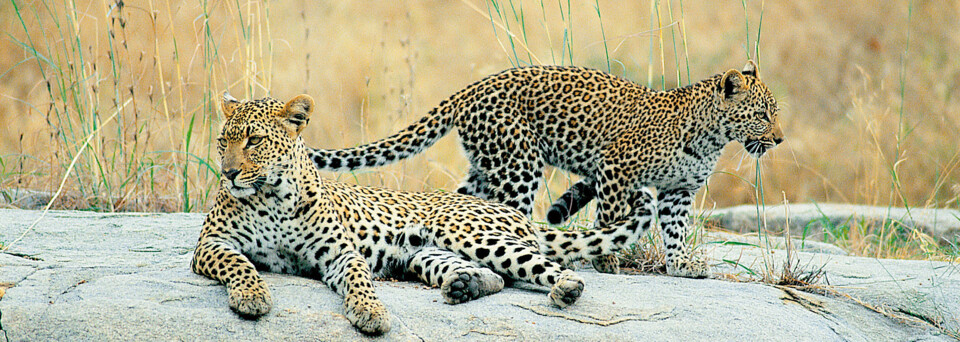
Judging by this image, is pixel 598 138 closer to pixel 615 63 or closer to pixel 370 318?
pixel 370 318

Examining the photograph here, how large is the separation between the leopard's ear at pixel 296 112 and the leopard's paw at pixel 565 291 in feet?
5.08

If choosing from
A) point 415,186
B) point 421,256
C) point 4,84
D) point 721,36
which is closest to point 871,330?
point 421,256

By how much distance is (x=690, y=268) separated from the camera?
6336mm

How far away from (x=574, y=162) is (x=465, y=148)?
807 mm

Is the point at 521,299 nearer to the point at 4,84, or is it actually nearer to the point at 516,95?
the point at 516,95

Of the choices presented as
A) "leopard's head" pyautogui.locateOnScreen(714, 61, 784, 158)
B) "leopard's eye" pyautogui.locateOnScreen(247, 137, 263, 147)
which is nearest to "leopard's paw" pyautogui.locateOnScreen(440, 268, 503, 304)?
"leopard's eye" pyautogui.locateOnScreen(247, 137, 263, 147)

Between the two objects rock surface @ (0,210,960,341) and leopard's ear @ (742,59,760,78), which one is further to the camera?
leopard's ear @ (742,59,760,78)

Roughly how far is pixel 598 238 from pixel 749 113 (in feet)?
4.93

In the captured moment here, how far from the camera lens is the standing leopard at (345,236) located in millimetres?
4895

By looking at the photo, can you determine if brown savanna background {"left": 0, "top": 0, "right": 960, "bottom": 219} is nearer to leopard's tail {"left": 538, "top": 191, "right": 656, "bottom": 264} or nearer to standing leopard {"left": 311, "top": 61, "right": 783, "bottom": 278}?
standing leopard {"left": 311, "top": 61, "right": 783, "bottom": 278}

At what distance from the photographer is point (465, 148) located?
7410 mm

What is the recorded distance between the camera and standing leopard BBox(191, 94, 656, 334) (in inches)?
193

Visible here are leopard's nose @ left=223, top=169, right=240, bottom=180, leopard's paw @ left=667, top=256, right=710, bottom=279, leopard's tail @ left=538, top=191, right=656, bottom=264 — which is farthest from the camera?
leopard's paw @ left=667, top=256, right=710, bottom=279

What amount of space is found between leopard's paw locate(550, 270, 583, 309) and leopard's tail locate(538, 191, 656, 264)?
79cm
